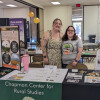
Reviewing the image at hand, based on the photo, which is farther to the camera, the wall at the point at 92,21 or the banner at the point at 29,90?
the wall at the point at 92,21

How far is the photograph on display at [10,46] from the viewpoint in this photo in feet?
5.90

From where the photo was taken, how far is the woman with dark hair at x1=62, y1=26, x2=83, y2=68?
2.81m

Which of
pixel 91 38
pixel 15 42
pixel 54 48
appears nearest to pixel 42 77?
pixel 15 42

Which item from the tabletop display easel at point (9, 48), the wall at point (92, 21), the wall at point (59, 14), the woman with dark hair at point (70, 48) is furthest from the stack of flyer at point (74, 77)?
the wall at point (59, 14)

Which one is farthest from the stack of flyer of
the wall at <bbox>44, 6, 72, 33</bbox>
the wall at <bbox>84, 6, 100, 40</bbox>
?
the wall at <bbox>44, 6, 72, 33</bbox>

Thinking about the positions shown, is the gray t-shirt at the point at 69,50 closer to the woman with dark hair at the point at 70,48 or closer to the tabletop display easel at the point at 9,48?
the woman with dark hair at the point at 70,48

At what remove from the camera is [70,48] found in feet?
9.21

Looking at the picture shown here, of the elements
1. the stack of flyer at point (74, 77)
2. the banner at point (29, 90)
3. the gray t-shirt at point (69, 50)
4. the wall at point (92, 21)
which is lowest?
the banner at point (29, 90)

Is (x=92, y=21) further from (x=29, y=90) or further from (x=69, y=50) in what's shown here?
(x=29, y=90)

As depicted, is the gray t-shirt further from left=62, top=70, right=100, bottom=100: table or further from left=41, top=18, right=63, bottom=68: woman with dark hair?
left=62, top=70, right=100, bottom=100: table

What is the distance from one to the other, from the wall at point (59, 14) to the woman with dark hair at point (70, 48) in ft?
25.4

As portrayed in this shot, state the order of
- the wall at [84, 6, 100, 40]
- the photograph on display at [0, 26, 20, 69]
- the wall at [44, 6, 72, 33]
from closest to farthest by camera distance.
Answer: the photograph on display at [0, 26, 20, 69], the wall at [84, 6, 100, 40], the wall at [44, 6, 72, 33]

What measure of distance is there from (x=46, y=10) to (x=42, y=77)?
943 cm

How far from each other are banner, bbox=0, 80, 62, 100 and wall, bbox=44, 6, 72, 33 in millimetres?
9194
